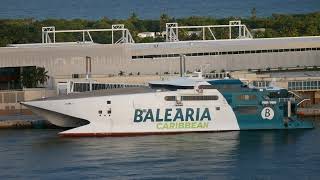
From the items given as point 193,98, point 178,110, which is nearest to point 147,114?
point 178,110

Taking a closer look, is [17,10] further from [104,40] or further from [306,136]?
[306,136]

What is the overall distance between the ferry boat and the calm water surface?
75278 millimetres

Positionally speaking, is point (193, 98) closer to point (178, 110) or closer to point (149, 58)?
point (178, 110)

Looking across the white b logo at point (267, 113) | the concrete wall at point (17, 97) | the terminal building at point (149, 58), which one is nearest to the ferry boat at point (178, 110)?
the white b logo at point (267, 113)

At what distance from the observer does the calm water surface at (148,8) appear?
118812mm

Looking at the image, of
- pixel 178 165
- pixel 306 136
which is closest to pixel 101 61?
pixel 306 136

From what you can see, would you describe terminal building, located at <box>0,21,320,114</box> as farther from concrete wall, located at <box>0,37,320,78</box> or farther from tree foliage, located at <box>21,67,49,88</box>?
tree foliage, located at <box>21,67,49,88</box>

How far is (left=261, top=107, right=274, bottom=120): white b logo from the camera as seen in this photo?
38.3m

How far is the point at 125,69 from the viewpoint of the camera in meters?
47.1

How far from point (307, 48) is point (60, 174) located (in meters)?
19.5

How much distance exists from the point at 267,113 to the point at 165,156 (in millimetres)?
→ 5803

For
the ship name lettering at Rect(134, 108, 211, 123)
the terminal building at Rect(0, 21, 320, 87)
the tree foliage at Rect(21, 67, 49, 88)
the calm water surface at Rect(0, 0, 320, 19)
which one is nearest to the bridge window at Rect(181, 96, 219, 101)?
the ship name lettering at Rect(134, 108, 211, 123)

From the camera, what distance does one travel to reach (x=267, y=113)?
38.4m

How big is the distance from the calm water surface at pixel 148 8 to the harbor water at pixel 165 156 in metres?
76.9
